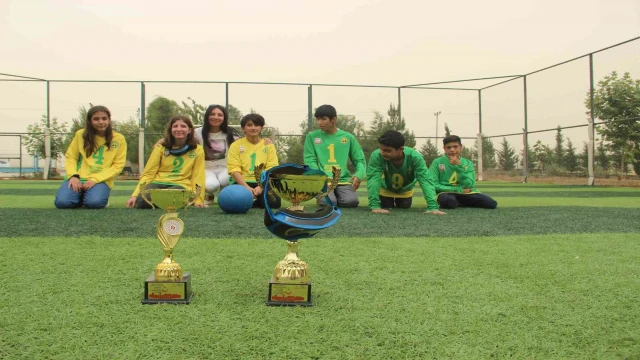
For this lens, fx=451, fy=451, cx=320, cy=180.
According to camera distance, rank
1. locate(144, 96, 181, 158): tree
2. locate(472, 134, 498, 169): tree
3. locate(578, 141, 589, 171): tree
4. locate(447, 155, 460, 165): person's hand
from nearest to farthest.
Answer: locate(447, 155, 460, 165): person's hand
locate(578, 141, 589, 171): tree
locate(144, 96, 181, 158): tree
locate(472, 134, 498, 169): tree

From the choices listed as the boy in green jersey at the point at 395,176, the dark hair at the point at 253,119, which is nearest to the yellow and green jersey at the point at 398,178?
the boy in green jersey at the point at 395,176

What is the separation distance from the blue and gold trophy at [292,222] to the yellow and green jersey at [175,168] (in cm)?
309

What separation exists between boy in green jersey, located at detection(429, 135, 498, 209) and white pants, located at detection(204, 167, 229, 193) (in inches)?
105

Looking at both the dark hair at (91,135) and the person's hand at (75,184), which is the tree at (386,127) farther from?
the person's hand at (75,184)

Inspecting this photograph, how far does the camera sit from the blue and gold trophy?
163 centimetres

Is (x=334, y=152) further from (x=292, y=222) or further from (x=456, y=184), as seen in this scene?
(x=292, y=222)

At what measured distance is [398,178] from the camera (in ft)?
17.4

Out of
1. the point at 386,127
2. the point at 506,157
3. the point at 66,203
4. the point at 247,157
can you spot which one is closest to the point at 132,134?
the point at 386,127

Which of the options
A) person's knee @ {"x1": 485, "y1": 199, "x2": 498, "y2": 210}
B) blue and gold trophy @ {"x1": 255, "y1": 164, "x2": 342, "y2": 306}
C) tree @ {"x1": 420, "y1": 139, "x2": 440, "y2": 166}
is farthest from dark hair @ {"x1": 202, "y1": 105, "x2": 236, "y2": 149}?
tree @ {"x1": 420, "y1": 139, "x2": 440, "y2": 166}

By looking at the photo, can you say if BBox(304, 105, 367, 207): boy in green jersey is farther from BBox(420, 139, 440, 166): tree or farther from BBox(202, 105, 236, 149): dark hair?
BBox(420, 139, 440, 166): tree

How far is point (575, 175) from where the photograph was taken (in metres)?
13.5

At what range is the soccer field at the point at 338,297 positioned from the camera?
130cm

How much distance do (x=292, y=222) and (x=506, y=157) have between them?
53.9ft

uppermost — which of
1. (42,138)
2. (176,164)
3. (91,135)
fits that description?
(42,138)
